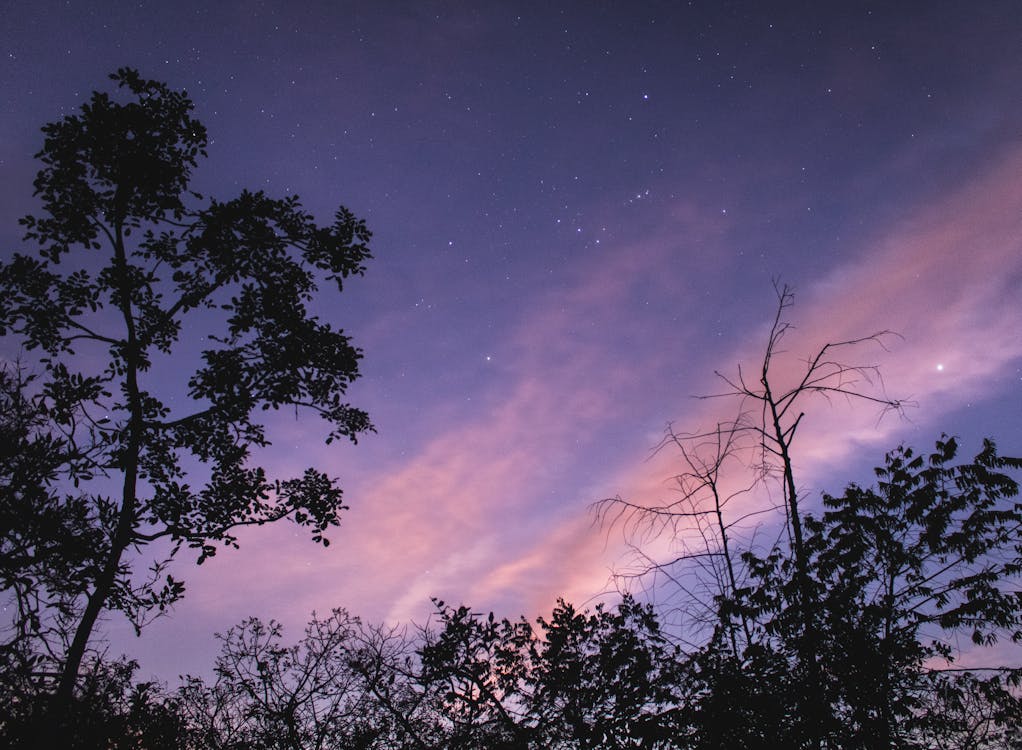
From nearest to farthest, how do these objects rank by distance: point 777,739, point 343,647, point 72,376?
point 777,739
point 72,376
point 343,647

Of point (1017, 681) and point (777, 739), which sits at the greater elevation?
point (1017, 681)

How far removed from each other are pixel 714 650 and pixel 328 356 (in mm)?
8867

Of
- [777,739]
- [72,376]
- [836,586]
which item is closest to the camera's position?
[777,739]

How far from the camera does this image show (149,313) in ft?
38.1

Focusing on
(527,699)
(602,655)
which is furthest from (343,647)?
(602,655)

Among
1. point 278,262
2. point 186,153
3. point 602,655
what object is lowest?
point 602,655

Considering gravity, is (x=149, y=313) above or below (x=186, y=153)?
below

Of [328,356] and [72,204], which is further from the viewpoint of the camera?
[328,356]

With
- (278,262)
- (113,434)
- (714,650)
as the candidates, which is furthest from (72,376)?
(714,650)

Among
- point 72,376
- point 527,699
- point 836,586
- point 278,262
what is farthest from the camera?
point 278,262

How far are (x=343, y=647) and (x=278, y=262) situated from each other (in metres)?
12.6

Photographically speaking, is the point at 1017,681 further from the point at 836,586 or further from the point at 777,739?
the point at 777,739

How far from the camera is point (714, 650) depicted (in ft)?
24.8

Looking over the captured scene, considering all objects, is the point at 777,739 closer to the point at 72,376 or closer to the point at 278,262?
the point at 278,262
